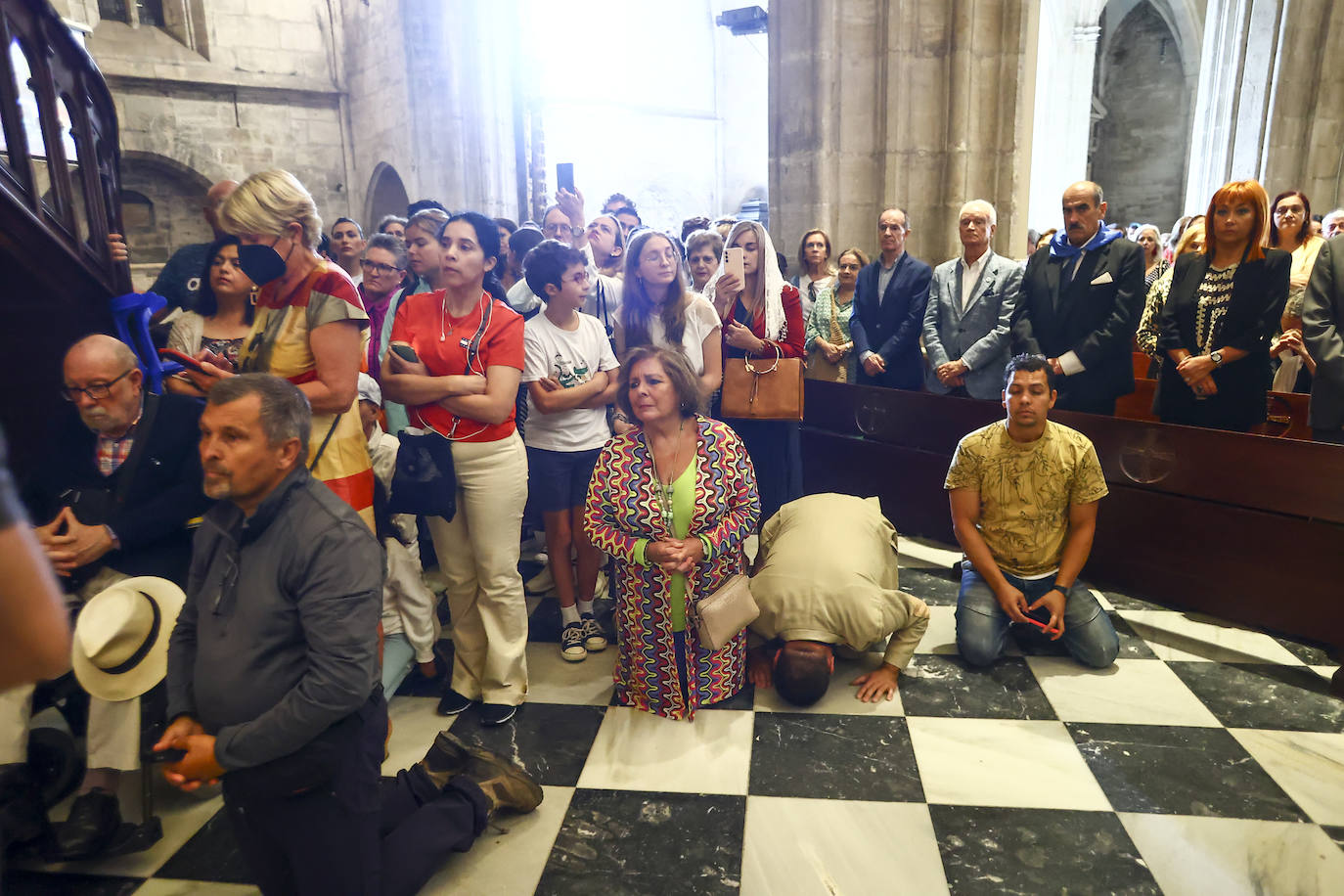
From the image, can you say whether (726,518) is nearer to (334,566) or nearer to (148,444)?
(334,566)

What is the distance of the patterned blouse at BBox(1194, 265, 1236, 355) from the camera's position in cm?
344

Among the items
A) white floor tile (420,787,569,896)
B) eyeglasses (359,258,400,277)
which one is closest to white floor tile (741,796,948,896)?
white floor tile (420,787,569,896)

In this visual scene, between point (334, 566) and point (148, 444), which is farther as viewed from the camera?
point (148, 444)

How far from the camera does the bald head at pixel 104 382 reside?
7.41ft

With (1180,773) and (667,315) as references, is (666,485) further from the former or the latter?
(1180,773)

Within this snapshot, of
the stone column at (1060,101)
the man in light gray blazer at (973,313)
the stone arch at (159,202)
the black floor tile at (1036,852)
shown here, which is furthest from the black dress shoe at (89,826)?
the stone column at (1060,101)

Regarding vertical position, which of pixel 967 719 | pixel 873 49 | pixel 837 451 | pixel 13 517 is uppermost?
pixel 873 49

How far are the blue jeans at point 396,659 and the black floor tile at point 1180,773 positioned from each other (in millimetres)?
2269

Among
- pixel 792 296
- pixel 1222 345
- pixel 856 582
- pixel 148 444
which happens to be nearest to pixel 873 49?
pixel 792 296

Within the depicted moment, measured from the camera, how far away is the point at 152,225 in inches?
530

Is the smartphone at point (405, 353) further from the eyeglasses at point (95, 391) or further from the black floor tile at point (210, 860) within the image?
the black floor tile at point (210, 860)

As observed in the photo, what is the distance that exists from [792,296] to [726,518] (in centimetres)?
150

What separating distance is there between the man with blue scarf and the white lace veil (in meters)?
1.27

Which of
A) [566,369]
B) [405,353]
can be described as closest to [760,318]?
[566,369]
